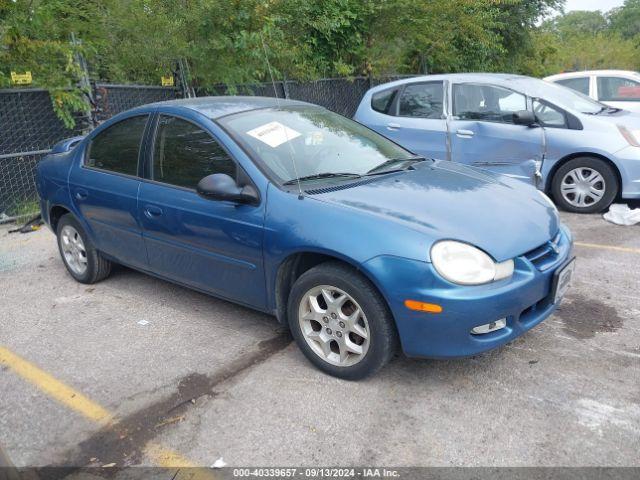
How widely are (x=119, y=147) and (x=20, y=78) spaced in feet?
13.2

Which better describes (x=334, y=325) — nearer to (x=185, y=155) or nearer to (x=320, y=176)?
(x=320, y=176)

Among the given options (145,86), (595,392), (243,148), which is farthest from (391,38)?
(595,392)

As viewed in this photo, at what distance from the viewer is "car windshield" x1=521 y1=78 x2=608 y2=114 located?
22.5ft

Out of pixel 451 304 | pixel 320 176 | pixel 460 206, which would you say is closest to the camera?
pixel 451 304

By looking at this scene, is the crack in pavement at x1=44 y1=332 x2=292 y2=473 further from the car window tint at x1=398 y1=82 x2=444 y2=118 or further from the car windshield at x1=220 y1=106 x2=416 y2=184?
the car window tint at x1=398 y1=82 x2=444 y2=118

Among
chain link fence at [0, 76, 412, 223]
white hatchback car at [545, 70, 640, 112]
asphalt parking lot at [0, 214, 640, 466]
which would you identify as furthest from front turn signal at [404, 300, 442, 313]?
white hatchback car at [545, 70, 640, 112]

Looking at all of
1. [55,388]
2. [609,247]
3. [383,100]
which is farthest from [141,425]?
[383,100]

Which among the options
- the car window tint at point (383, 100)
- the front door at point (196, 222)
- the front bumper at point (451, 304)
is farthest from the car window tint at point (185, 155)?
the car window tint at point (383, 100)

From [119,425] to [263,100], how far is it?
246 cm

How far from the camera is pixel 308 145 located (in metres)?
3.85

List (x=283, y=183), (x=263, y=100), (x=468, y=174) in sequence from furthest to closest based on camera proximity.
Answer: (x=263, y=100) < (x=468, y=174) < (x=283, y=183)

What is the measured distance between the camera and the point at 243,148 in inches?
142

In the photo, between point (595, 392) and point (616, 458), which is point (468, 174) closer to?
point (595, 392)

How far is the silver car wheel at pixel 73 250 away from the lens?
4988mm
